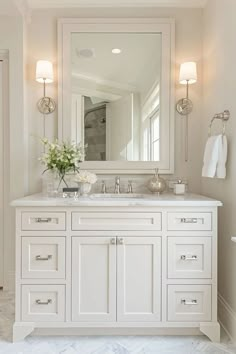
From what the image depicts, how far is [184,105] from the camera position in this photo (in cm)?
259

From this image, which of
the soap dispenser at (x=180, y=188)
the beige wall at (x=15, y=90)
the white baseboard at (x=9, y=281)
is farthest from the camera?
the white baseboard at (x=9, y=281)

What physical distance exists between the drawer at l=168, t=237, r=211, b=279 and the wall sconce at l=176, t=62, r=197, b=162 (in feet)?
2.95

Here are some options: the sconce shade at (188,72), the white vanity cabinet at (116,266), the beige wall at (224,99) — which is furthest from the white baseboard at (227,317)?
the sconce shade at (188,72)

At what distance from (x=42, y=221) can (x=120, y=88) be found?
133 cm

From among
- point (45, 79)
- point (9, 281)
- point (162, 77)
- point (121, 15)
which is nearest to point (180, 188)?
point (162, 77)

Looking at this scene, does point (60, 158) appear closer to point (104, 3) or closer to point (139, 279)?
point (139, 279)

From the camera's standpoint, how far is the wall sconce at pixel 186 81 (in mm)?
2447

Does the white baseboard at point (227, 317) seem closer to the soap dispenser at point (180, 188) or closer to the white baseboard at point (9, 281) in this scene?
the soap dispenser at point (180, 188)

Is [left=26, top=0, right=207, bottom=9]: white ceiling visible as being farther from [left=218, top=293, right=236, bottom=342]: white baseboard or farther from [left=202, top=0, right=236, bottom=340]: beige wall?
[left=218, top=293, right=236, bottom=342]: white baseboard

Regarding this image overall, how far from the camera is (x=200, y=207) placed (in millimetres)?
1938

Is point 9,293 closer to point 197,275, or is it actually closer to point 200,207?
point 197,275

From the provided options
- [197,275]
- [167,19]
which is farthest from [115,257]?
[167,19]

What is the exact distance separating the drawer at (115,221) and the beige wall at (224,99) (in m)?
0.53

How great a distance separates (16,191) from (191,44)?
77.6 inches
